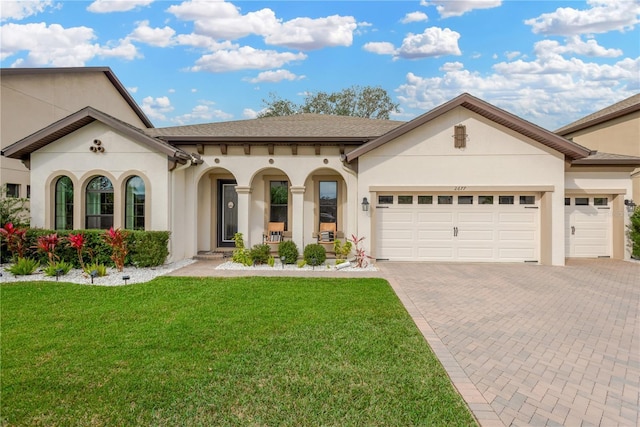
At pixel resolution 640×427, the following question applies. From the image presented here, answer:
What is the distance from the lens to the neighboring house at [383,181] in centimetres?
1009

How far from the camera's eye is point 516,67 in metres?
16.6

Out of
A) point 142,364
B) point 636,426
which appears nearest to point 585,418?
point 636,426

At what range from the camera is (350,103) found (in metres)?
34.7

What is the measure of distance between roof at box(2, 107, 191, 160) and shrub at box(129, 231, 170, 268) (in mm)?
2521

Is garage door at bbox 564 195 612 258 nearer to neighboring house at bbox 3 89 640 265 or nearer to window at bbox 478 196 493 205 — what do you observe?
neighboring house at bbox 3 89 640 265

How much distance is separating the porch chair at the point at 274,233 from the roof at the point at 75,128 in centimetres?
408

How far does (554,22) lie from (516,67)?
4420 millimetres

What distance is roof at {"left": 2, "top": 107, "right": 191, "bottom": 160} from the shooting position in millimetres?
9633

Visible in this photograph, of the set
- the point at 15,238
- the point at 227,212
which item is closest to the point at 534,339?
the point at 227,212

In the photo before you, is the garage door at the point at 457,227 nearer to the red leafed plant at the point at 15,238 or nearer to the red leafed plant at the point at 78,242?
the red leafed plant at the point at 78,242

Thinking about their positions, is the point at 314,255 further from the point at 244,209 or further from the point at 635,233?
the point at 635,233

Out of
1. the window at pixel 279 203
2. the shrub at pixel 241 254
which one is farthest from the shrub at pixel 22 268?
the window at pixel 279 203

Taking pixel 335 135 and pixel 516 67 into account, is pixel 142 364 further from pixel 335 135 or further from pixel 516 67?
pixel 516 67

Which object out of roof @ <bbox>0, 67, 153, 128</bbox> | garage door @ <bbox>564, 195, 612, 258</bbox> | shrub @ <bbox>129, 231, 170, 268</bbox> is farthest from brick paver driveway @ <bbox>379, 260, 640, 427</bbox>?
roof @ <bbox>0, 67, 153, 128</bbox>
